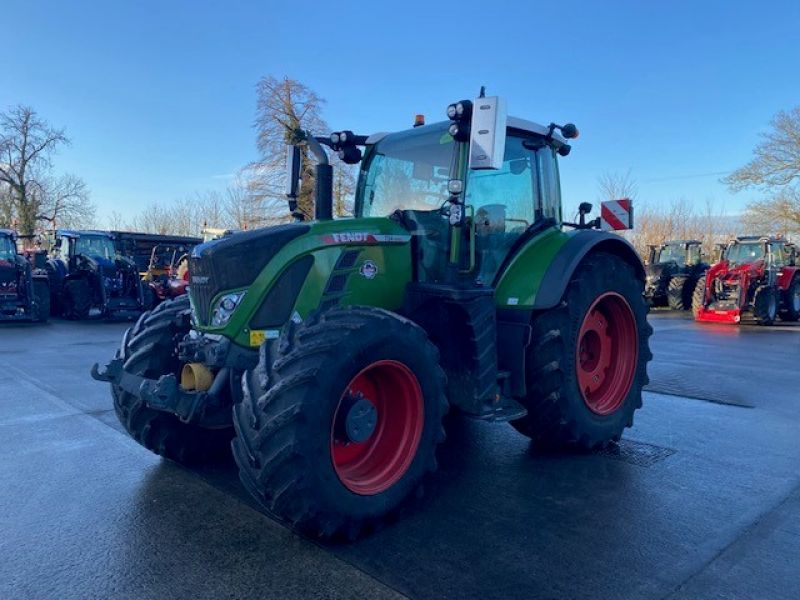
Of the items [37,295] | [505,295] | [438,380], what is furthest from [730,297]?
[37,295]

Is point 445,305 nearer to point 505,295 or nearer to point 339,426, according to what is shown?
point 505,295

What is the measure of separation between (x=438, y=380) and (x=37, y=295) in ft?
46.6

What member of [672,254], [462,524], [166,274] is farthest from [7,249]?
[672,254]

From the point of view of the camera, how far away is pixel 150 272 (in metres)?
17.3

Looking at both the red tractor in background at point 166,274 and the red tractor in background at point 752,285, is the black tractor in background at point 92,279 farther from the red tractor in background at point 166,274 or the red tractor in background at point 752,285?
the red tractor in background at point 752,285

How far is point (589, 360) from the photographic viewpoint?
15.9ft

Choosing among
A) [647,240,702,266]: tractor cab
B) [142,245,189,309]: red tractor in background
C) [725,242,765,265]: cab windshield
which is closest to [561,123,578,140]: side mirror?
[142,245,189,309]: red tractor in background

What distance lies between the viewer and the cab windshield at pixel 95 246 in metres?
16.0

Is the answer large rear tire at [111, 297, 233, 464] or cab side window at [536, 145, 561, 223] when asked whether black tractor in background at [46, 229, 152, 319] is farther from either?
cab side window at [536, 145, 561, 223]

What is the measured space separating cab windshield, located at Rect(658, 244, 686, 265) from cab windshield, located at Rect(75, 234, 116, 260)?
53.7 feet

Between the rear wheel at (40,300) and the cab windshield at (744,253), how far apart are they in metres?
17.4

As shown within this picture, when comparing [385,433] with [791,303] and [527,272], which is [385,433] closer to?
[527,272]

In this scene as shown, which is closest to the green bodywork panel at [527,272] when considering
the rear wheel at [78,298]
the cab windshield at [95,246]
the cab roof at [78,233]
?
the rear wheel at [78,298]

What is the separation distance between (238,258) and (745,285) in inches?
562
